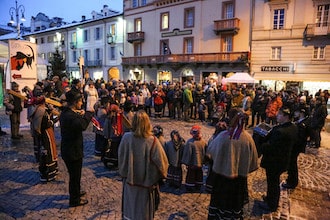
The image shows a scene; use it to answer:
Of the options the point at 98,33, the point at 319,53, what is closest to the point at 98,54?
the point at 98,33

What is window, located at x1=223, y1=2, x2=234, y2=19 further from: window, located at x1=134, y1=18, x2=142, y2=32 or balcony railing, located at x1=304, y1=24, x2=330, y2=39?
window, located at x1=134, y1=18, x2=142, y2=32

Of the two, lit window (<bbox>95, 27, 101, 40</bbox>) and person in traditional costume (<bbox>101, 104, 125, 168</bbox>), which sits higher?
lit window (<bbox>95, 27, 101, 40</bbox>)

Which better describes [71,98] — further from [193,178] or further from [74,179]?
[193,178]

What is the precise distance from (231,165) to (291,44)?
72.6 ft

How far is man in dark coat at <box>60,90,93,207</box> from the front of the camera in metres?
4.48

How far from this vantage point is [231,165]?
3.75 meters

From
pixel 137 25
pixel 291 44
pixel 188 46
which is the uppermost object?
pixel 137 25

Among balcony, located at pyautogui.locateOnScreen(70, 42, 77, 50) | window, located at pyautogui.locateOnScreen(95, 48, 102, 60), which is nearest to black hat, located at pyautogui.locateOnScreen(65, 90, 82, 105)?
window, located at pyautogui.locateOnScreen(95, 48, 102, 60)

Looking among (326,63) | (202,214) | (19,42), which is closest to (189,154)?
(202,214)

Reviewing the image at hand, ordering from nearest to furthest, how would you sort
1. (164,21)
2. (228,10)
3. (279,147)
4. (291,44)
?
(279,147), (291,44), (228,10), (164,21)

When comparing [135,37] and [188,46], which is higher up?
[135,37]

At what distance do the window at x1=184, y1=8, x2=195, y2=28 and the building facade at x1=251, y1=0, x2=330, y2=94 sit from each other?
713 cm

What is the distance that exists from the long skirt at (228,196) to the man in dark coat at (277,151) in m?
0.94

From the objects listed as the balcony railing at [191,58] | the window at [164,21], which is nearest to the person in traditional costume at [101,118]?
the balcony railing at [191,58]
